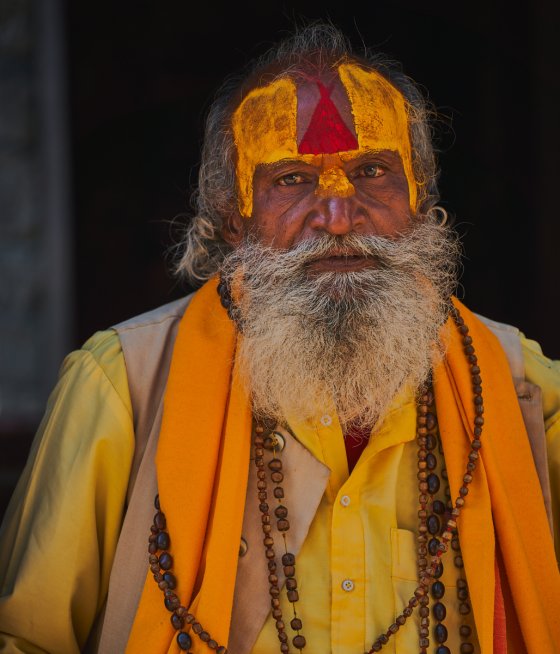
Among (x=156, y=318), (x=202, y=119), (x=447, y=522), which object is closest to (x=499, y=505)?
(x=447, y=522)

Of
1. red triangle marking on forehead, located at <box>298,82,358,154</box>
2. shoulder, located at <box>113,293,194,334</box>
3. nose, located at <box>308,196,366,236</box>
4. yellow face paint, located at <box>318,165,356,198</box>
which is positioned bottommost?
shoulder, located at <box>113,293,194,334</box>

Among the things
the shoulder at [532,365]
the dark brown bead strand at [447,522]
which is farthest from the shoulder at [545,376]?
the dark brown bead strand at [447,522]

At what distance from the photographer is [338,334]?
2.77 metres

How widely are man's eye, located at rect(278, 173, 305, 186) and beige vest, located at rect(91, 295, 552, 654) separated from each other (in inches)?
21.9

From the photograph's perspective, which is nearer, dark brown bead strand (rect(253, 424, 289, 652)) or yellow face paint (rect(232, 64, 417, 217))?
dark brown bead strand (rect(253, 424, 289, 652))

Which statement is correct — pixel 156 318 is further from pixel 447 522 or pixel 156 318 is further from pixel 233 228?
pixel 447 522

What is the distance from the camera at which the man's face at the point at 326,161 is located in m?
2.81

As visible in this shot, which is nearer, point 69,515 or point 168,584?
point 168,584

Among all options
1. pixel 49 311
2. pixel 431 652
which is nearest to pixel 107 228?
pixel 49 311

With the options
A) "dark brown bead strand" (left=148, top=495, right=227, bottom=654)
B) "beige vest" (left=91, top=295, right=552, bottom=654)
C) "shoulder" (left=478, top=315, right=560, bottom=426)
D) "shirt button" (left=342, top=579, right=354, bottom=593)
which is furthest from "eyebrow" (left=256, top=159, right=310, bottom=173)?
"shirt button" (left=342, top=579, right=354, bottom=593)

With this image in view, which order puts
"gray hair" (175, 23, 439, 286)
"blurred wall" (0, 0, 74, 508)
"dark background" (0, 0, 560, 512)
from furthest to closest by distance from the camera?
"dark background" (0, 0, 560, 512), "blurred wall" (0, 0, 74, 508), "gray hair" (175, 23, 439, 286)

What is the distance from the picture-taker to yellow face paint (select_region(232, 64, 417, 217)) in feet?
9.37

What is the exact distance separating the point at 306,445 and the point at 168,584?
52 centimetres

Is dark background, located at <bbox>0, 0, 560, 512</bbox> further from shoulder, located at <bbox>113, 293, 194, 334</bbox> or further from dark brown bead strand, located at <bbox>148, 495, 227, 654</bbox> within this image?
dark brown bead strand, located at <bbox>148, 495, 227, 654</bbox>
